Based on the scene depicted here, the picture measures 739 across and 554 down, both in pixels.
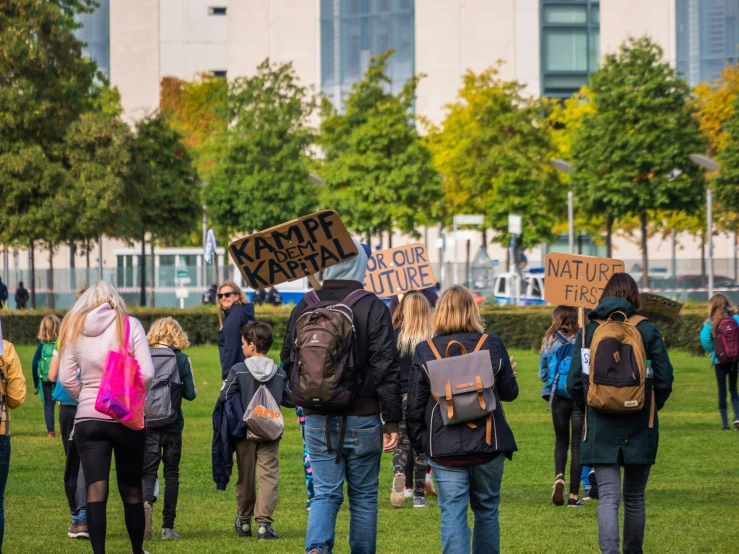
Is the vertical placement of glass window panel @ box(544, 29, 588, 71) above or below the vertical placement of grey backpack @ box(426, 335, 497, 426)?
above

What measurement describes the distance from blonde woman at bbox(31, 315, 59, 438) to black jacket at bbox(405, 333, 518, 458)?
240 inches

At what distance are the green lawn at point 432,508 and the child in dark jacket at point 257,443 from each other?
0.77 ft

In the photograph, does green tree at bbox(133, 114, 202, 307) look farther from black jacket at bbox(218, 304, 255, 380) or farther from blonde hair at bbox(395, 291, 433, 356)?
blonde hair at bbox(395, 291, 433, 356)

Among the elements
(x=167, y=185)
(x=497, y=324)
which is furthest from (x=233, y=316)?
(x=167, y=185)

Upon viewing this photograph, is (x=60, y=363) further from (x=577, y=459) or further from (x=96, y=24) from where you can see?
(x=96, y=24)

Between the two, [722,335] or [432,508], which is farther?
[722,335]

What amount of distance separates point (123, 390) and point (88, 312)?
523mm

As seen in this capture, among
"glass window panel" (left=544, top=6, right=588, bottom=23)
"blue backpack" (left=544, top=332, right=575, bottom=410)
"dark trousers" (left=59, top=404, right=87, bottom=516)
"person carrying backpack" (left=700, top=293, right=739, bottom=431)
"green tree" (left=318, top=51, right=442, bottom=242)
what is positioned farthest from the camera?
"glass window panel" (left=544, top=6, right=588, bottom=23)

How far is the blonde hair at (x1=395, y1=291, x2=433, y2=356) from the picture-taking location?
1045 cm

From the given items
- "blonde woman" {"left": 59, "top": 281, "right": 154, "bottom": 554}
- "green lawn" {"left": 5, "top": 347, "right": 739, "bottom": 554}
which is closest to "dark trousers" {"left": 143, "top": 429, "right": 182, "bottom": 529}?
"green lawn" {"left": 5, "top": 347, "right": 739, "bottom": 554}

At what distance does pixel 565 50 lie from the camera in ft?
224

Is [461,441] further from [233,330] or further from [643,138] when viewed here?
[643,138]

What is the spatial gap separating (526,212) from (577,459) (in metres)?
37.0

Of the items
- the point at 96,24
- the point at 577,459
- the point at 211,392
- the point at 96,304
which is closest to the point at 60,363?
the point at 96,304
